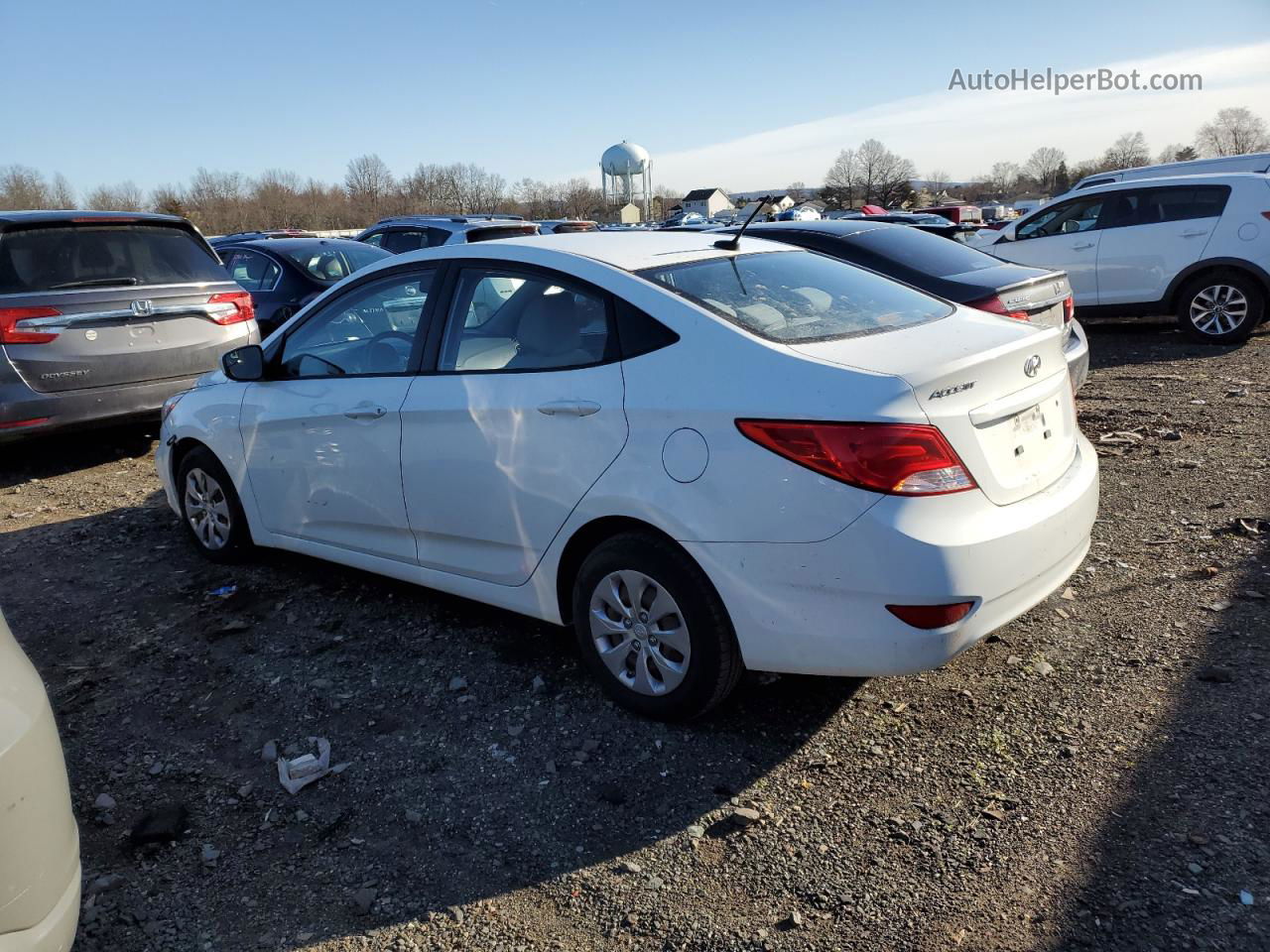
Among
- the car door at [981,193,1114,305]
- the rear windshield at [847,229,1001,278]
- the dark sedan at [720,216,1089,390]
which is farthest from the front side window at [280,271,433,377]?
the car door at [981,193,1114,305]

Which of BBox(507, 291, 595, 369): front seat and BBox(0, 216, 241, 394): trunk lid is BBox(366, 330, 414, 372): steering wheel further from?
BBox(0, 216, 241, 394): trunk lid

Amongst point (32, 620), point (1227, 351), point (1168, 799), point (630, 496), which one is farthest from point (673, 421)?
point (1227, 351)

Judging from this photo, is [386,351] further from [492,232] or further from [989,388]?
[492,232]

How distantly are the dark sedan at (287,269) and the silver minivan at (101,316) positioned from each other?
193 cm

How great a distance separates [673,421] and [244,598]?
274 cm

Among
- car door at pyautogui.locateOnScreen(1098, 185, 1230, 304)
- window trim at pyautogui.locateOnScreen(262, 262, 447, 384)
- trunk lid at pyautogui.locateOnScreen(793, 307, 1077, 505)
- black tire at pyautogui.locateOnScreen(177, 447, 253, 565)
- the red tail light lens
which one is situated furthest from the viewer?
car door at pyautogui.locateOnScreen(1098, 185, 1230, 304)

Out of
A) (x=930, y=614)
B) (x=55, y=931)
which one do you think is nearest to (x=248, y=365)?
(x=55, y=931)

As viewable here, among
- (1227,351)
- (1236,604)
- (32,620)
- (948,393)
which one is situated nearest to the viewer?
(948,393)

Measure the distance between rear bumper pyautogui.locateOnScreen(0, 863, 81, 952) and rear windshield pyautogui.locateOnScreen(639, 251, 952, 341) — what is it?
2.37 metres

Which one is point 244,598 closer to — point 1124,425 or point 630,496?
point 630,496

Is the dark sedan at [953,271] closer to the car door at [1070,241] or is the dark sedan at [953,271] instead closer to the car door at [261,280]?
the car door at [1070,241]

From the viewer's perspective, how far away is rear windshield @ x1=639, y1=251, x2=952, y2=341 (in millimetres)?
3414

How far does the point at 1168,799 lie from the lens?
289cm

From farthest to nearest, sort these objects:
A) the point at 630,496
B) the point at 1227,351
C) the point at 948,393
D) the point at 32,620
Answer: the point at 1227,351, the point at 32,620, the point at 630,496, the point at 948,393
